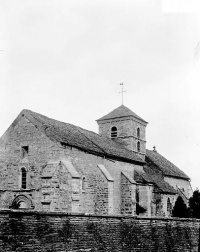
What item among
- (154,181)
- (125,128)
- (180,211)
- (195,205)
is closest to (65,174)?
(195,205)

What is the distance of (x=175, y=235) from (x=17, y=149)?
14.0 m

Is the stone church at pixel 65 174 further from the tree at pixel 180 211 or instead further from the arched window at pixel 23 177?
the tree at pixel 180 211

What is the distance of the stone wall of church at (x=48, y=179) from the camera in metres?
23.2

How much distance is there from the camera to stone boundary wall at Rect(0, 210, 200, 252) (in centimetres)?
1067

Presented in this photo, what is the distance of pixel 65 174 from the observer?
77.4 feet

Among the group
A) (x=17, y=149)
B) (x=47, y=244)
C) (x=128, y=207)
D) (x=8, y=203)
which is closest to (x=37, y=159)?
(x=17, y=149)

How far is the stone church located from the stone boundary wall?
331 inches

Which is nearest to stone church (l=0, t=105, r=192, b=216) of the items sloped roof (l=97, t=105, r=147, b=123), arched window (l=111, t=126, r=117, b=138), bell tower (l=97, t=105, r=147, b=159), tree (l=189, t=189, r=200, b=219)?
tree (l=189, t=189, r=200, b=219)

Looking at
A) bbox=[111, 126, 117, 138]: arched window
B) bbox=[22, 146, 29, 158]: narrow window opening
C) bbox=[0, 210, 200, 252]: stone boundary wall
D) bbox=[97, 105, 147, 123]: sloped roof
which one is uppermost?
bbox=[97, 105, 147, 123]: sloped roof

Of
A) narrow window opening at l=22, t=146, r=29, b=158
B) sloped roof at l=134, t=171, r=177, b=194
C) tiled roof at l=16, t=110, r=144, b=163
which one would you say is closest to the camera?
tiled roof at l=16, t=110, r=144, b=163

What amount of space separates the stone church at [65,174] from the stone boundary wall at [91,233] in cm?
840

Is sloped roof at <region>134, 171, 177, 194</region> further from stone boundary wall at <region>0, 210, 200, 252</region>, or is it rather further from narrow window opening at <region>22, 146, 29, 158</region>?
stone boundary wall at <region>0, 210, 200, 252</region>

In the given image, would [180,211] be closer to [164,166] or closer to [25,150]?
[164,166]

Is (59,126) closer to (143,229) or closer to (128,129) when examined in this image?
(128,129)
